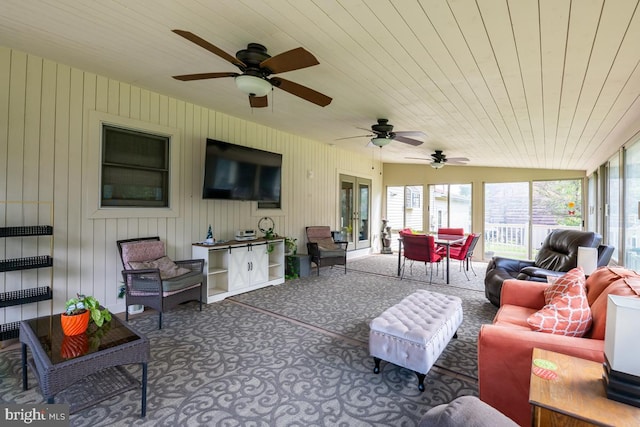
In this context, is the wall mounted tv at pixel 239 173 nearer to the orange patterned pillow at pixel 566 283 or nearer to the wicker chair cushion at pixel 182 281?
the wicker chair cushion at pixel 182 281

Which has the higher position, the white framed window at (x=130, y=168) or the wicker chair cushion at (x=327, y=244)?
the white framed window at (x=130, y=168)

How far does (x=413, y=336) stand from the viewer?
220 centimetres

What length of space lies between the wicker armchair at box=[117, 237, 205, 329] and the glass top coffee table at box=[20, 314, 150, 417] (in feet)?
2.97

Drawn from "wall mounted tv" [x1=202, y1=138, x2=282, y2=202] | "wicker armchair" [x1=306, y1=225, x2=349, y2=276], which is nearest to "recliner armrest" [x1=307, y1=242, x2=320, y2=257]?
"wicker armchair" [x1=306, y1=225, x2=349, y2=276]

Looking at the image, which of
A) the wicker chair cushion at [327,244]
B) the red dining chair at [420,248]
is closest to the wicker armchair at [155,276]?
the wicker chair cushion at [327,244]

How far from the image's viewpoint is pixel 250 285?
4.68 meters

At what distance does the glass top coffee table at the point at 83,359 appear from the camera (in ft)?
5.44

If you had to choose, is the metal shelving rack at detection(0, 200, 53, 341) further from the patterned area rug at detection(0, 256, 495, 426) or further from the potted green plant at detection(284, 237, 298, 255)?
the potted green plant at detection(284, 237, 298, 255)

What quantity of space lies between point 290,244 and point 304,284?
93 cm

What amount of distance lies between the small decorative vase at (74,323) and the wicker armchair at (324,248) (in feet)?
13.2

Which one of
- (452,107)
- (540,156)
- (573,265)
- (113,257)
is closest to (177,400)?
(113,257)

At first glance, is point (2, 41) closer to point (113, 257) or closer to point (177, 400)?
point (113, 257)

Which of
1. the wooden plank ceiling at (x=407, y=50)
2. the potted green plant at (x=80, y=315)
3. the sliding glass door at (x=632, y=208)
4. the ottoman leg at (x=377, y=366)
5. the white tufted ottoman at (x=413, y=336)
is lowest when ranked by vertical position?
the ottoman leg at (x=377, y=366)

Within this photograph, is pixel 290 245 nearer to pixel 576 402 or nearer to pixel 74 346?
pixel 74 346
